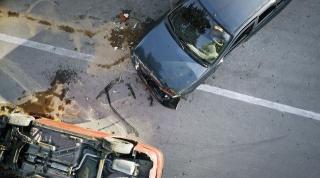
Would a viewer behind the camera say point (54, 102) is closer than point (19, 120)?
No

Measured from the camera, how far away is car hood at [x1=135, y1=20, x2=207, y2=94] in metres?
8.92

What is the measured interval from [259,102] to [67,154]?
11.7 ft

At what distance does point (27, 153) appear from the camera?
855 centimetres

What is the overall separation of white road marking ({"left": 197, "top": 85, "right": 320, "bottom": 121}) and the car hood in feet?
2.87

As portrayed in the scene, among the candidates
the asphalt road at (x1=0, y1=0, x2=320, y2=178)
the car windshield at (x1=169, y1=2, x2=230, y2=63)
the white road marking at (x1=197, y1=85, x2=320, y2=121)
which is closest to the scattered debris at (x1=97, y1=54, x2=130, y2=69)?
the asphalt road at (x1=0, y1=0, x2=320, y2=178)

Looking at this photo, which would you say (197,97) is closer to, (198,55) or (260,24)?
(198,55)

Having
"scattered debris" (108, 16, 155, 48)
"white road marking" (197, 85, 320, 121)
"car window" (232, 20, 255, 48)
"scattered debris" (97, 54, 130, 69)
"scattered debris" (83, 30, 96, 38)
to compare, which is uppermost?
"scattered debris" (83, 30, 96, 38)

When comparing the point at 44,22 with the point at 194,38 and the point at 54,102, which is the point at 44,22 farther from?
the point at 194,38

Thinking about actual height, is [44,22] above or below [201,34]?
above

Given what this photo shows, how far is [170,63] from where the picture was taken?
8.95 meters

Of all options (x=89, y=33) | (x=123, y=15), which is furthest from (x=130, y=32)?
(x=89, y=33)

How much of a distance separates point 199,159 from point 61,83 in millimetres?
2911

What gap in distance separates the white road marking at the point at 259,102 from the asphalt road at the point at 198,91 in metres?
0.04

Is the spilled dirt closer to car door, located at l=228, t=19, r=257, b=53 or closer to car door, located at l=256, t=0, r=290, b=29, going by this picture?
car door, located at l=228, t=19, r=257, b=53
